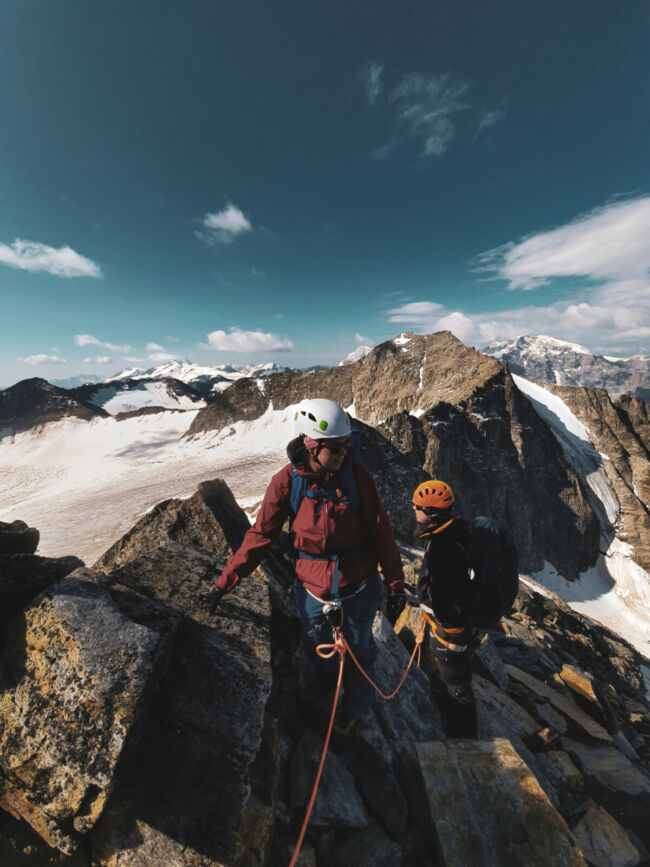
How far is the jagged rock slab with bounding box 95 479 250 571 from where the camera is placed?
651cm

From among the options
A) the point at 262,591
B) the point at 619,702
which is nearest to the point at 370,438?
the point at 619,702

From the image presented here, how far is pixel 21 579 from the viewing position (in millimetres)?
3389

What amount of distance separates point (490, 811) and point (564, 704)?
527cm

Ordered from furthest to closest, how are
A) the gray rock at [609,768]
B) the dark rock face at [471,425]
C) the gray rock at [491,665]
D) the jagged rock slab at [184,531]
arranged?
1. the dark rock face at [471,425]
2. the gray rock at [491,665]
3. the jagged rock slab at [184,531]
4. the gray rock at [609,768]

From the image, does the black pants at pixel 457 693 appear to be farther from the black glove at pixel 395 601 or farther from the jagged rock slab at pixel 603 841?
the black glove at pixel 395 601

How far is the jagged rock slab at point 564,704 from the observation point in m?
6.38

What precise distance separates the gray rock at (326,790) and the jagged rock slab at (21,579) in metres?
3.24

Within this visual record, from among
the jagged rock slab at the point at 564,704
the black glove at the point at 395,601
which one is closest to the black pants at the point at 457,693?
the black glove at the point at 395,601

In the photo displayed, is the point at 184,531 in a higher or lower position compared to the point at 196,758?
higher

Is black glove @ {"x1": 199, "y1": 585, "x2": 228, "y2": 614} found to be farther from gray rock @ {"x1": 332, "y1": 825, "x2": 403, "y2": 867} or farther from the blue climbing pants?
gray rock @ {"x1": 332, "y1": 825, "x2": 403, "y2": 867}

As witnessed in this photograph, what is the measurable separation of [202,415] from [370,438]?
37.6 meters

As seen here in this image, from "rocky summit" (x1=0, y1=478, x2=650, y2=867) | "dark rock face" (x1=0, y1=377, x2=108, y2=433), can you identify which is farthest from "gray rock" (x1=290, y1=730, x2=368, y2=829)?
"dark rock face" (x1=0, y1=377, x2=108, y2=433)

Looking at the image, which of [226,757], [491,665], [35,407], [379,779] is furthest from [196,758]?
[35,407]

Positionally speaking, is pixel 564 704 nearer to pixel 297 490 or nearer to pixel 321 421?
pixel 297 490
